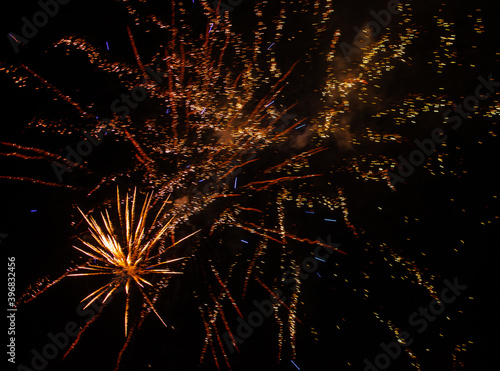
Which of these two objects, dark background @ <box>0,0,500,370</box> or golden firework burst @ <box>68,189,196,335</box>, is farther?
golden firework burst @ <box>68,189,196,335</box>

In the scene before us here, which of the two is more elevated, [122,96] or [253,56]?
[122,96]

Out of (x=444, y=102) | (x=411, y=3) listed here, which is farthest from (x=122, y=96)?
(x=444, y=102)

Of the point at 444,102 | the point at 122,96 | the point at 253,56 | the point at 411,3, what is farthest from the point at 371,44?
the point at 122,96

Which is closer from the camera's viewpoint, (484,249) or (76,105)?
(484,249)

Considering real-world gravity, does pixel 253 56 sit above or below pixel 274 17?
below

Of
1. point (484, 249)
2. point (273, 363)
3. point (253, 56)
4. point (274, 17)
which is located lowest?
point (273, 363)

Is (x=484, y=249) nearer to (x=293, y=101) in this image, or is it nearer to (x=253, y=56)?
(x=293, y=101)

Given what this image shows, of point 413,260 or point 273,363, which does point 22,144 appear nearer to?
point 273,363

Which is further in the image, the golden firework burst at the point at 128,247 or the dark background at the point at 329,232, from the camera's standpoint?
the golden firework burst at the point at 128,247

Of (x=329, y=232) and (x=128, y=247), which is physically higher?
(x=128, y=247)
